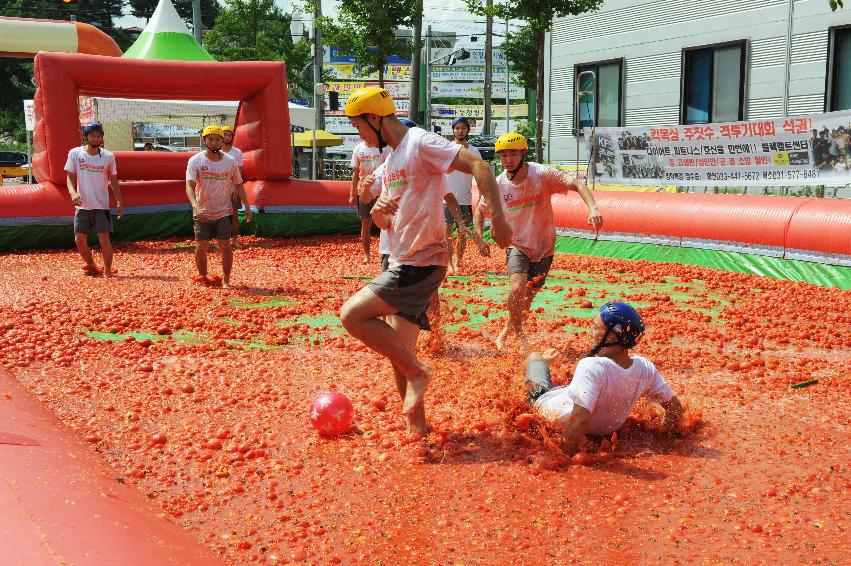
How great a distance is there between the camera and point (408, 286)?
17.8 feet

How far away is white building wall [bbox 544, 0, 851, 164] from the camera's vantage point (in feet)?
67.6

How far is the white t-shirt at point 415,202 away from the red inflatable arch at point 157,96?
12.9 metres

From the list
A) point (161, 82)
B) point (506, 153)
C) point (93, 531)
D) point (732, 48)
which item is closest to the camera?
point (93, 531)

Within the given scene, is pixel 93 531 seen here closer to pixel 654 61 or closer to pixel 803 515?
pixel 803 515

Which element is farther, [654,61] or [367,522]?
[654,61]

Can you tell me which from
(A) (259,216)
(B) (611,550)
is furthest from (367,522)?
(A) (259,216)

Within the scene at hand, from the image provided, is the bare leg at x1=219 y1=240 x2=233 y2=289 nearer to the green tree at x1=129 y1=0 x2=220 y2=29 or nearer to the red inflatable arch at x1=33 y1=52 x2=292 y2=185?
the red inflatable arch at x1=33 y1=52 x2=292 y2=185

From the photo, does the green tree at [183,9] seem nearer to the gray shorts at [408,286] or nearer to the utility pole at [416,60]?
the utility pole at [416,60]

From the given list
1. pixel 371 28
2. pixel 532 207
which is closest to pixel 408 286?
pixel 532 207

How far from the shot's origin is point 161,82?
17.7 metres

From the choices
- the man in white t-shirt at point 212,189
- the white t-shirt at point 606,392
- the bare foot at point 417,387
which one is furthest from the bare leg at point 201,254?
the white t-shirt at point 606,392

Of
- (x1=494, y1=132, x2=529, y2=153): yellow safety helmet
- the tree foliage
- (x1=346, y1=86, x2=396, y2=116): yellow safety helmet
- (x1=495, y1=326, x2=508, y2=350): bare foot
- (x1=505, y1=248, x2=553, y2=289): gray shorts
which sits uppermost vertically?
the tree foliage

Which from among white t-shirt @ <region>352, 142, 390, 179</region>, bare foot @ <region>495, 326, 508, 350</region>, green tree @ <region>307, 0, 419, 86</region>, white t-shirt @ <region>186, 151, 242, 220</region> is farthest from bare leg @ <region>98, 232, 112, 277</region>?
green tree @ <region>307, 0, 419, 86</region>

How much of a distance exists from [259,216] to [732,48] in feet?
42.2
